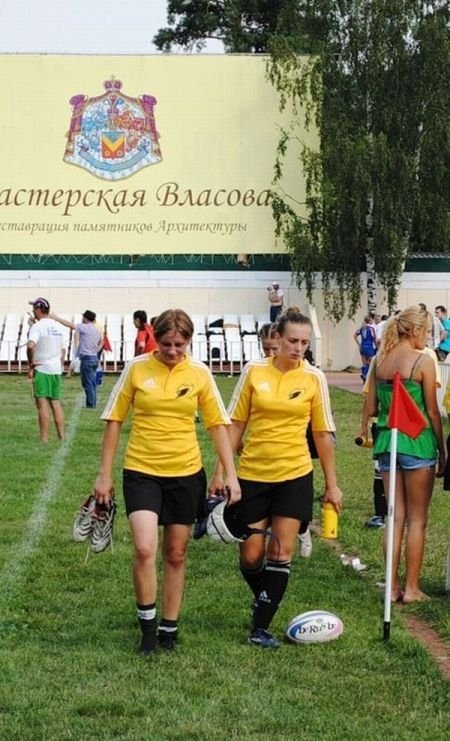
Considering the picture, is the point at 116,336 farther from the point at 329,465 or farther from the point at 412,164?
the point at 329,465

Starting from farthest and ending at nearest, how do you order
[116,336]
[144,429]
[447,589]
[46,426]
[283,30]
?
1. [283,30]
2. [116,336]
3. [46,426]
4. [447,589]
5. [144,429]

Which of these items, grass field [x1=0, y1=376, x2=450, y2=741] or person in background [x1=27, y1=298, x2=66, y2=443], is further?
person in background [x1=27, y1=298, x2=66, y2=443]

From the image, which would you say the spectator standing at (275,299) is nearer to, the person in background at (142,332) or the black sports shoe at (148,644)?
the person in background at (142,332)

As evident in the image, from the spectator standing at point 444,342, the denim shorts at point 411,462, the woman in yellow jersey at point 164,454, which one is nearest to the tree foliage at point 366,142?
the spectator standing at point 444,342

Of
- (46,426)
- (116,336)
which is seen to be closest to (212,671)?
(46,426)

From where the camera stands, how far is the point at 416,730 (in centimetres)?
559

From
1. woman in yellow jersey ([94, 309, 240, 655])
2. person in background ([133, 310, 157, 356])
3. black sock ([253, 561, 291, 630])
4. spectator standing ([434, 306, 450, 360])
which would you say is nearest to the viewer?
woman in yellow jersey ([94, 309, 240, 655])

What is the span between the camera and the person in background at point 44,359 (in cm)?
1745

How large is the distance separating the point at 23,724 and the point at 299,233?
31696mm

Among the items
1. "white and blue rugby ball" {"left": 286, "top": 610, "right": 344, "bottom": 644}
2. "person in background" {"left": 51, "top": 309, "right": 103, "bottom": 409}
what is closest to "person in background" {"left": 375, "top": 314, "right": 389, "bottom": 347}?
"white and blue rugby ball" {"left": 286, "top": 610, "right": 344, "bottom": 644}

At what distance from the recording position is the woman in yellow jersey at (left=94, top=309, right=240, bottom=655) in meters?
6.78

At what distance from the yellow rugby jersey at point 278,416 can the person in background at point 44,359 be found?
10.4m

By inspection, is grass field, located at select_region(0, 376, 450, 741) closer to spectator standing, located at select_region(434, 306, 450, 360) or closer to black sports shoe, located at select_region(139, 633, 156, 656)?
black sports shoe, located at select_region(139, 633, 156, 656)

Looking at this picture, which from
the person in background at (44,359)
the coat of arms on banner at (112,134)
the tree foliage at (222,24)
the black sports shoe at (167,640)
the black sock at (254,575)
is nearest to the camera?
the black sports shoe at (167,640)
